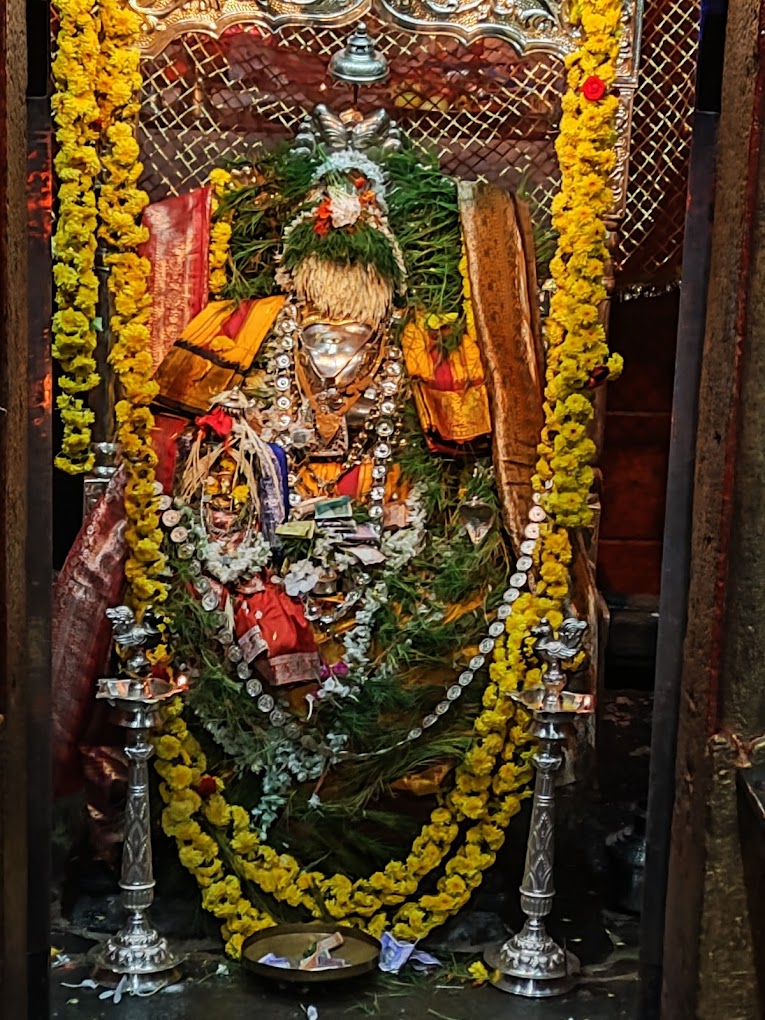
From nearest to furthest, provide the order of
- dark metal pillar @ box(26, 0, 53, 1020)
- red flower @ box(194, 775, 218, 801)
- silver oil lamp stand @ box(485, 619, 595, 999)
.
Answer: dark metal pillar @ box(26, 0, 53, 1020), silver oil lamp stand @ box(485, 619, 595, 999), red flower @ box(194, 775, 218, 801)

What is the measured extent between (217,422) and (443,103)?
1.12 meters

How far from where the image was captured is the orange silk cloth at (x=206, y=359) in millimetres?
4262

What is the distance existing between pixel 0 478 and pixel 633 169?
289 cm

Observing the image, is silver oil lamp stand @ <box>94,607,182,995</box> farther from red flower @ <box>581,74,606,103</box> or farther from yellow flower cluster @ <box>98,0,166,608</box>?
red flower @ <box>581,74,606,103</box>

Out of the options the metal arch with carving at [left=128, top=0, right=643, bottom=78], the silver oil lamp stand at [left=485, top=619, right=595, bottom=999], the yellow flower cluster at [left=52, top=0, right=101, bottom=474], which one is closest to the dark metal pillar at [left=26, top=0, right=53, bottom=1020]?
the yellow flower cluster at [left=52, top=0, right=101, bottom=474]

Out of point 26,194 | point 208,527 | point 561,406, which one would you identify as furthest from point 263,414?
point 26,194

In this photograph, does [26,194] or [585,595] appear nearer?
[26,194]

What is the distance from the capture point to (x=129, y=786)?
4.08 metres

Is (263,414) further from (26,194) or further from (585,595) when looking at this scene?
(26,194)

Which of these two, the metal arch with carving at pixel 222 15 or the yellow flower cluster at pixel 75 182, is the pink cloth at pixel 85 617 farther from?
the metal arch with carving at pixel 222 15

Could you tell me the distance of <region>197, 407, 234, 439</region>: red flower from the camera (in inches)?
168

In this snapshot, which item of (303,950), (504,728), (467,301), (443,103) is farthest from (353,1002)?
(443,103)

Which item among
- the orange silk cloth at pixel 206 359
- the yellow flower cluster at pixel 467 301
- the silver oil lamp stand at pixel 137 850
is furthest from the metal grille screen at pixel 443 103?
the silver oil lamp stand at pixel 137 850

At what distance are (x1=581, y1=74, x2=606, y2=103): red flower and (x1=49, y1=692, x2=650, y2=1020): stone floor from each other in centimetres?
196
